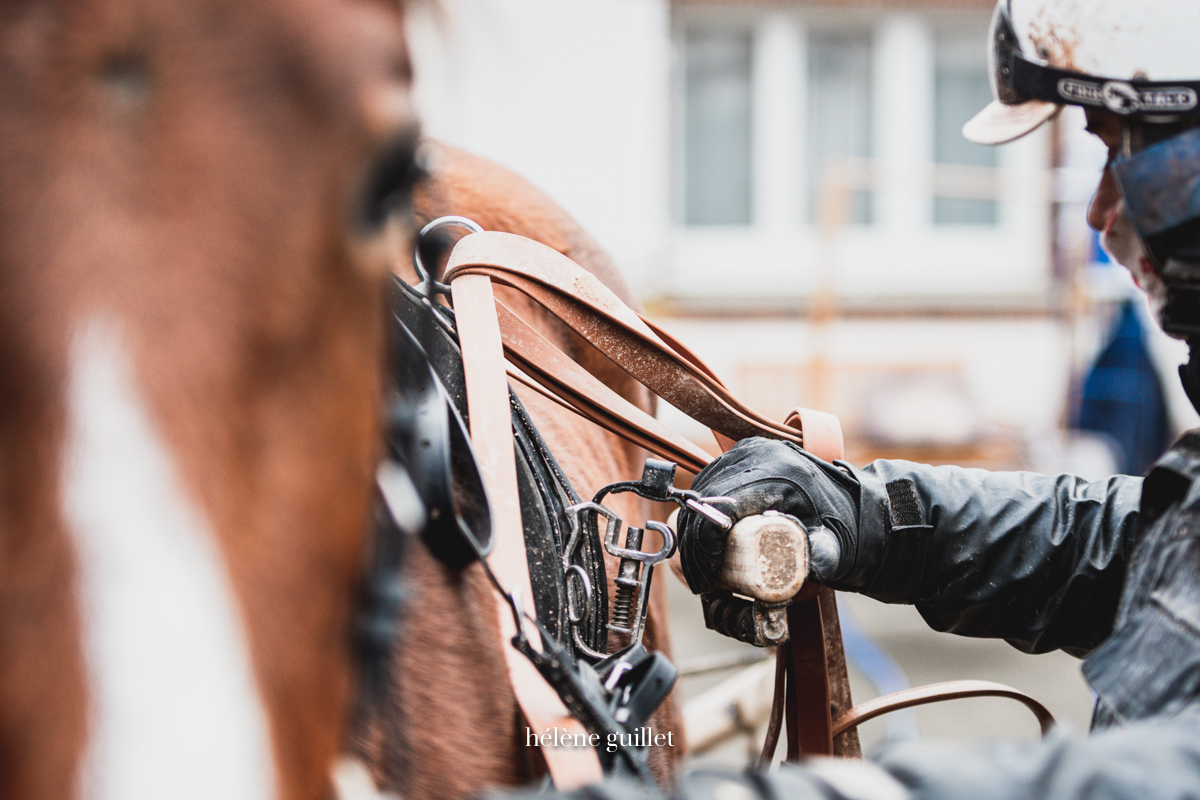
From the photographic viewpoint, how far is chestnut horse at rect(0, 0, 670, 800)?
1.82ft

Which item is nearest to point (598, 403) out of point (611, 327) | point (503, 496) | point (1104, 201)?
point (611, 327)

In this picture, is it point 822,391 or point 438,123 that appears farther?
point 822,391

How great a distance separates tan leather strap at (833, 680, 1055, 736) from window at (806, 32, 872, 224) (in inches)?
306

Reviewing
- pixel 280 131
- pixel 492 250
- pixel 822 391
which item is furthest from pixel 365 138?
pixel 822 391

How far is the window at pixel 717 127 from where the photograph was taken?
9109 millimetres

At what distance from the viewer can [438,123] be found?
0.87 metres

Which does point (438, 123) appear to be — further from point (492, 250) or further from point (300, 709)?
point (492, 250)

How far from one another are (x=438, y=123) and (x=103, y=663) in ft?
1.73

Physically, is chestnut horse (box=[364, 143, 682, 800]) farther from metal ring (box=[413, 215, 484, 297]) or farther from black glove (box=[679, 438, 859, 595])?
black glove (box=[679, 438, 859, 595])

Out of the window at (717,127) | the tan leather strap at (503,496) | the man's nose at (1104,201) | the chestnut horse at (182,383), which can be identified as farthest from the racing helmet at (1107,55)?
the window at (717,127)

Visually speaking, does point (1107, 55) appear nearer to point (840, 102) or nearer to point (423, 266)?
point (423, 266)

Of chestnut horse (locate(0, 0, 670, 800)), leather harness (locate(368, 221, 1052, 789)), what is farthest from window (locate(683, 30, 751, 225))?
chestnut horse (locate(0, 0, 670, 800))

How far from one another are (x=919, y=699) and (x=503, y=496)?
96cm

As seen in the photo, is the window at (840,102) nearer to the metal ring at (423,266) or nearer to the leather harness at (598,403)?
the leather harness at (598,403)
